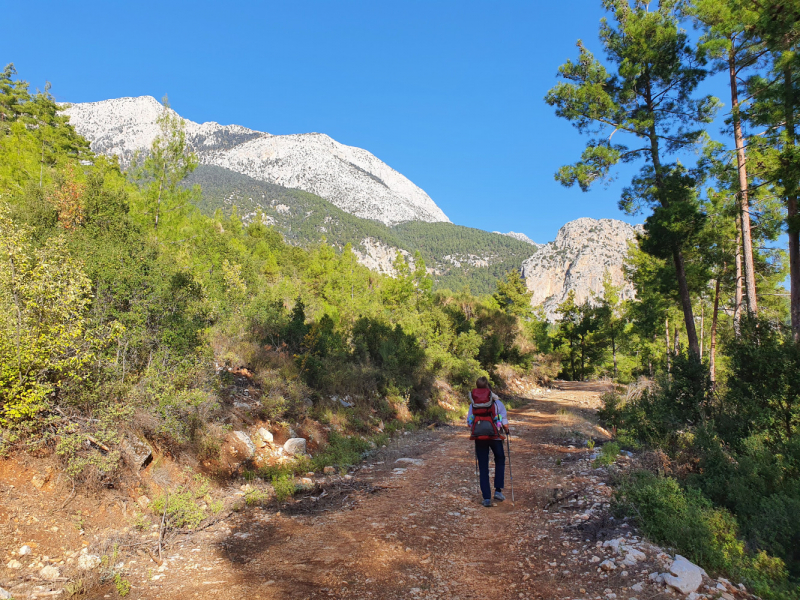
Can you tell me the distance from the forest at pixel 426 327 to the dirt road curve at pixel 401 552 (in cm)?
126

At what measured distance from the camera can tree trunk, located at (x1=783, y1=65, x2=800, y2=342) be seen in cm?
843

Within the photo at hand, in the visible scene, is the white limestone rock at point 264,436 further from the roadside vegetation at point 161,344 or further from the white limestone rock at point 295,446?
the roadside vegetation at point 161,344

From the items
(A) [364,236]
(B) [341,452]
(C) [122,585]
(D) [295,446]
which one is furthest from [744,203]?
(A) [364,236]

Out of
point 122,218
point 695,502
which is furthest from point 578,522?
point 122,218

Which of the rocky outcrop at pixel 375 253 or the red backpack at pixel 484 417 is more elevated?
the rocky outcrop at pixel 375 253

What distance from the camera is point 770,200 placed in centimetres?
1147

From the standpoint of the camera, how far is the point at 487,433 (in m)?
6.54

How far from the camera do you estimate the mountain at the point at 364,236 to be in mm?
121312

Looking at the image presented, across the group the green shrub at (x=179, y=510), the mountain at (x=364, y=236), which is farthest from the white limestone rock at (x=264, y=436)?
the mountain at (x=364, y=236)

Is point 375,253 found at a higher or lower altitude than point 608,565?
higher

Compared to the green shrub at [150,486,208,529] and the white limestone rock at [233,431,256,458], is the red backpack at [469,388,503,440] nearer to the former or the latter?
the green shrub at [150,486,208,529]

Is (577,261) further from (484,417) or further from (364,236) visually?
(484,417)

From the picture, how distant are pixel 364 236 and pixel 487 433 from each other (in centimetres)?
13157

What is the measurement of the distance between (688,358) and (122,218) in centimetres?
1346
